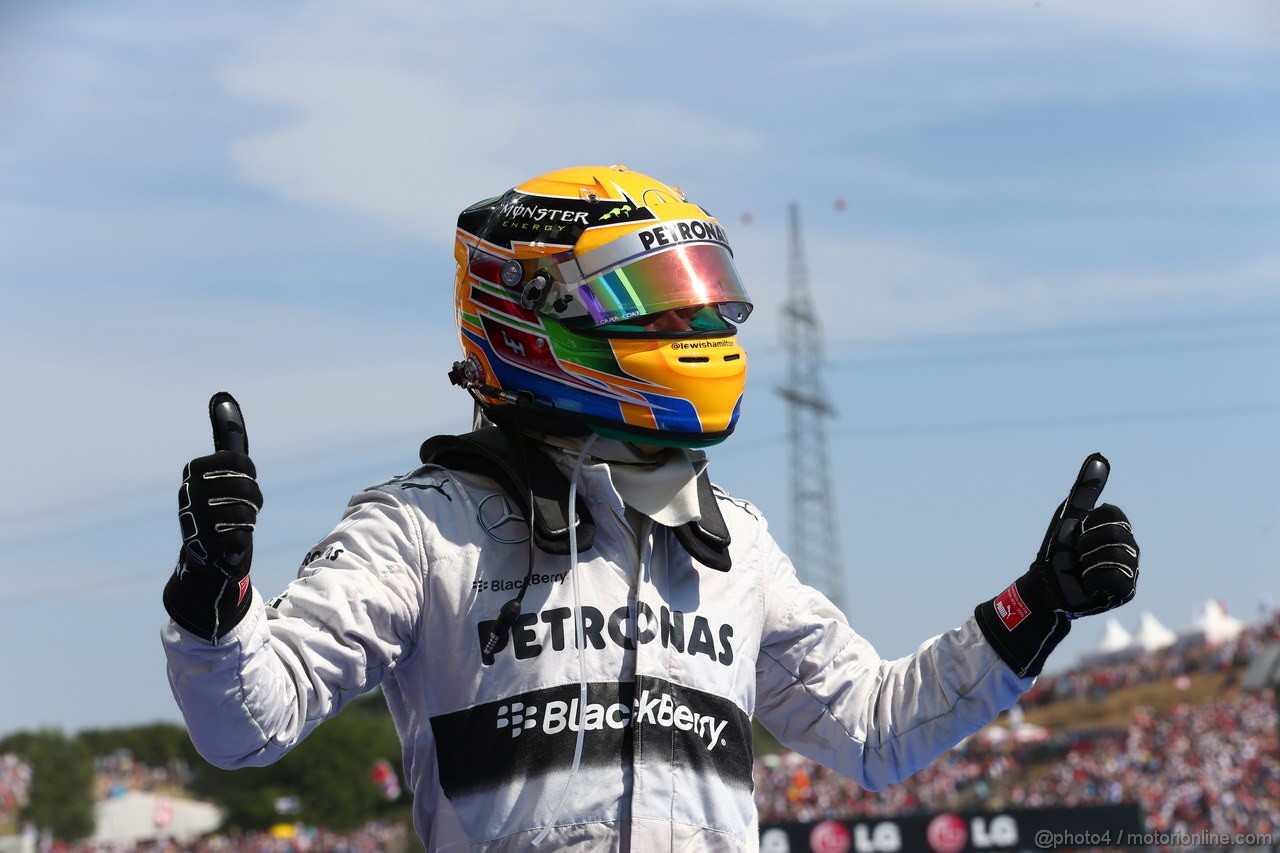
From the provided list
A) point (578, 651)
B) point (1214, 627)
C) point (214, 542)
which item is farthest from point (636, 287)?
point (1214, 627)

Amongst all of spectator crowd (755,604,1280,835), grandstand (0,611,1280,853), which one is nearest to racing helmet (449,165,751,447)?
grandstand (0,611,1280,853)

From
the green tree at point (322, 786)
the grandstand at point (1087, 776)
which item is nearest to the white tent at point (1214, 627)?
the grandstand at point (1087, 776)

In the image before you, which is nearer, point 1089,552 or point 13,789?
point 1089,552

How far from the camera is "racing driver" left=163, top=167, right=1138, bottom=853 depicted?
313cm

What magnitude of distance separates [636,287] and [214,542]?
1.28m

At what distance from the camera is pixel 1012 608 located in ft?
11.9

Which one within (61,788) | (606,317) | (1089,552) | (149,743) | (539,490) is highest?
(149,743)

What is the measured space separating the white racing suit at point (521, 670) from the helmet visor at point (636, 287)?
0.37 m

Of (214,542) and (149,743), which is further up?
(149,743)

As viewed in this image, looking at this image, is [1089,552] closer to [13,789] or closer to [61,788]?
[61,788]

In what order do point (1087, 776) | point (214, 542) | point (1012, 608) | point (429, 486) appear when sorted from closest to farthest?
point (214, 542)
point (429, 486)
point (1012, 608)
point (1087, 776)

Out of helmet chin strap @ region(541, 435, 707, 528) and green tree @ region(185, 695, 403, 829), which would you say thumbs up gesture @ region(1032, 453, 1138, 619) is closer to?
helmet chin strap @ region(541, 435, 707, 528)

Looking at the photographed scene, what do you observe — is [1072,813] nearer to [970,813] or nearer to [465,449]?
[970,813]

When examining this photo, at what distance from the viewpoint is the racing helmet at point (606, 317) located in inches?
138
